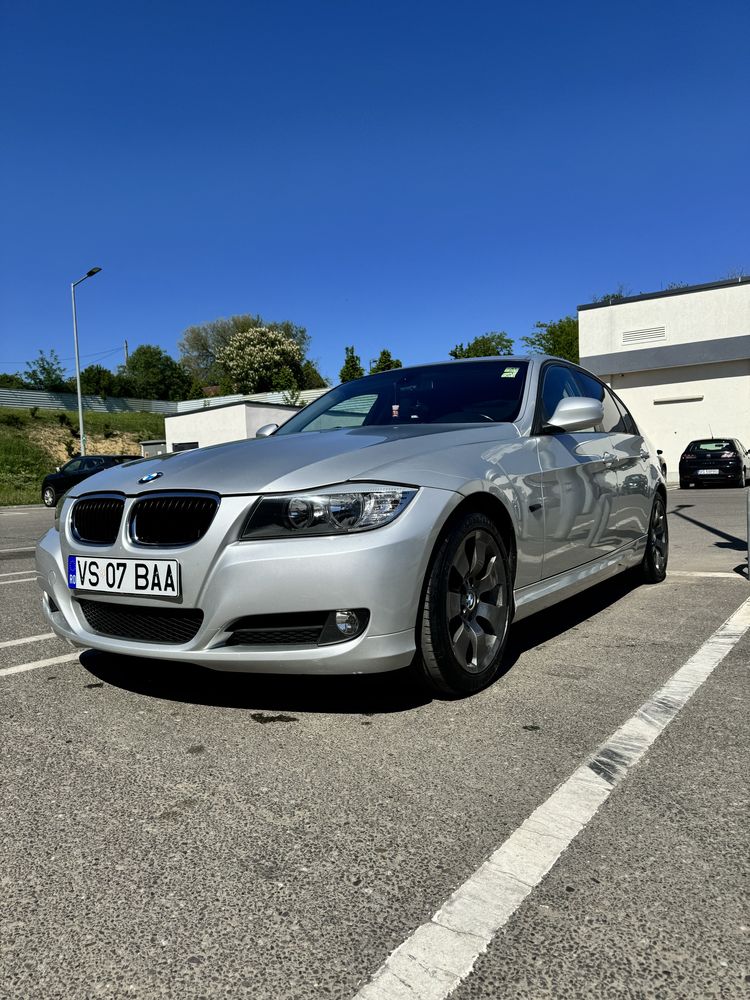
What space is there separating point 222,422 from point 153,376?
5515cm

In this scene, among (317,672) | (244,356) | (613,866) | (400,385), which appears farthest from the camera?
(244,356)

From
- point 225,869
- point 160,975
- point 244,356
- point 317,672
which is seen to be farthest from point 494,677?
point 244,356

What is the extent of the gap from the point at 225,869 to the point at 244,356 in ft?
216

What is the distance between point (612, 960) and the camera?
1477mm

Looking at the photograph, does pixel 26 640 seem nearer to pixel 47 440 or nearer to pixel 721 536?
pixel 721 536

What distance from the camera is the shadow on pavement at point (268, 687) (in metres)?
2.99

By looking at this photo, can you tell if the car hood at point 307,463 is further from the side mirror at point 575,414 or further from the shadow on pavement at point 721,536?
the shadow on pavement at point 721,536

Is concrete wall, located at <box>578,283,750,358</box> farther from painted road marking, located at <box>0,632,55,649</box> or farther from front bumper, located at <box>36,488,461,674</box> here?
front bumper, located at <box>36,488,461,674</box>

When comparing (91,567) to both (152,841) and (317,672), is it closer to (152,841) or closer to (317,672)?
(317,672)

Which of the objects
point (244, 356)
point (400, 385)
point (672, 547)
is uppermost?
point (244, 356)

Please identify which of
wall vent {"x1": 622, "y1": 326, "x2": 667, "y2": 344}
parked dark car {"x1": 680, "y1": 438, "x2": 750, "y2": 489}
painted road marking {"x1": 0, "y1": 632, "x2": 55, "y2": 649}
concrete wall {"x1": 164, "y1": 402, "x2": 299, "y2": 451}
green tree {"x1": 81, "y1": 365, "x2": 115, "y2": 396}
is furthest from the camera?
green tree {"x1": 81, "y1": 365, "x2": 115, "y2": 396}

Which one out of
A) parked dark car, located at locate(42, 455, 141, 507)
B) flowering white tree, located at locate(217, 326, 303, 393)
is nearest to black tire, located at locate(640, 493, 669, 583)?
parked dark car, located at locate(42, 455, 141, 507)

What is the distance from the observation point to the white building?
28031mm

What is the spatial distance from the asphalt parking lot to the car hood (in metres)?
0.85
